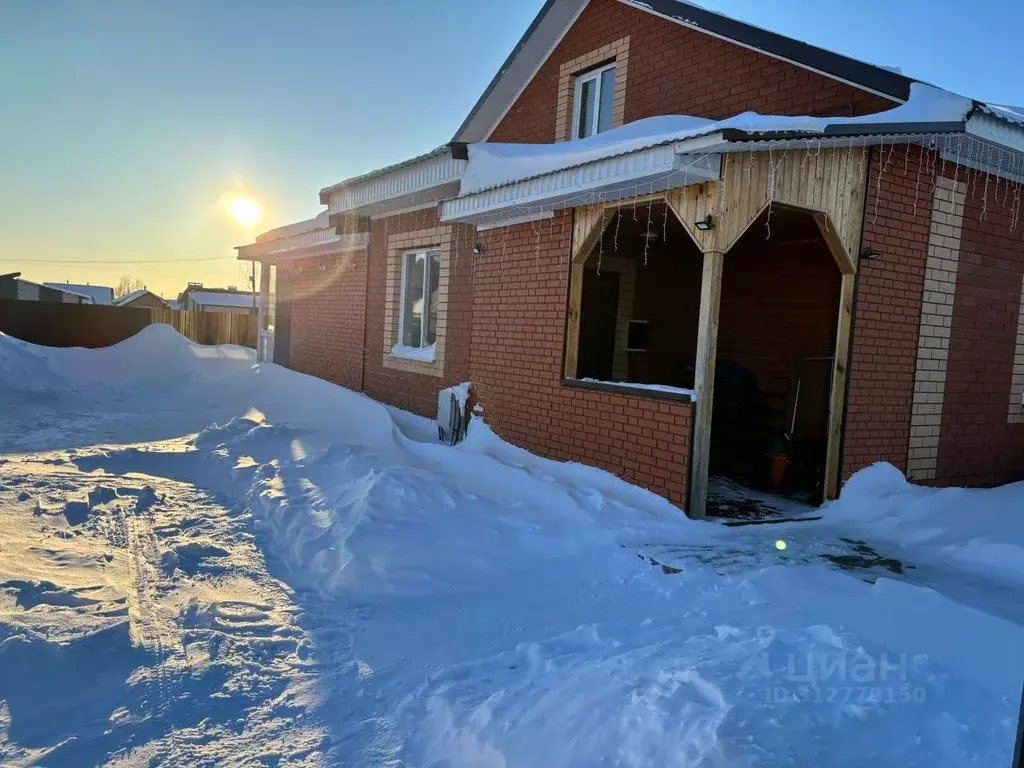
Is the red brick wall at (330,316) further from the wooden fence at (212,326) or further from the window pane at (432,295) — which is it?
the wooden fence at (212,326)

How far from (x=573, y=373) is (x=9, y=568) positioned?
5.01 m

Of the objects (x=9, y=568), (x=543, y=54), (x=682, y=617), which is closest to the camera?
(x=682, y=617)

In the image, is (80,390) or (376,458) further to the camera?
(80,390)

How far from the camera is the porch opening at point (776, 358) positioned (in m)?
7.69

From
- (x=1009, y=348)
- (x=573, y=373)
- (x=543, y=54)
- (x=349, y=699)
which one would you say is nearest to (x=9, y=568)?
(x=349, y=699)

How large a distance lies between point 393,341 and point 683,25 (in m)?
6.08

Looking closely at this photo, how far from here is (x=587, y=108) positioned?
9.12 metres

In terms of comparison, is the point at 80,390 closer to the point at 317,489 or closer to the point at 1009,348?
the point at 317,489

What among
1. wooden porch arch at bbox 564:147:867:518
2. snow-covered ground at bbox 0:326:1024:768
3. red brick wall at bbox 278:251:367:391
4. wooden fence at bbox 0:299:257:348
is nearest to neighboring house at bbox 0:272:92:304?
wooden fence at bbox 0:299:257:348

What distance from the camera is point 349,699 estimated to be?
2982 mm

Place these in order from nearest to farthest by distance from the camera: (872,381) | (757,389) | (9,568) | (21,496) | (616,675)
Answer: (616,675) → (9,568) → (21,496) → (872,381) → (757,389)

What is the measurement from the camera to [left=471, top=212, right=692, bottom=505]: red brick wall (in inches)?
235

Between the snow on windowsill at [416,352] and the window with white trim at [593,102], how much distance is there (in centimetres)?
363

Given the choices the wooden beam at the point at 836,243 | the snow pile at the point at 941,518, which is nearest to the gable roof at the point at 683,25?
the wooden beam at the point at 836,243
